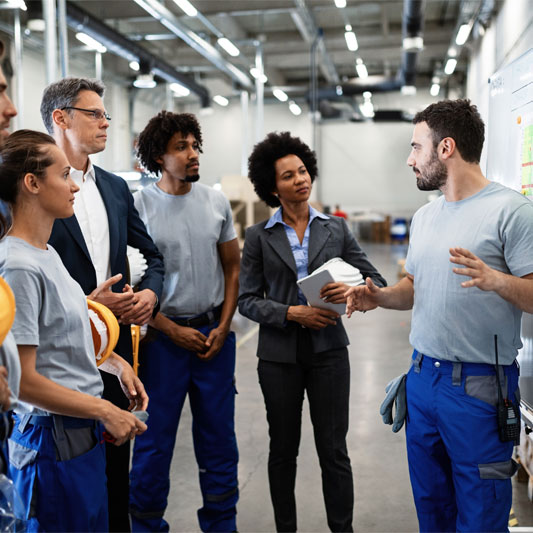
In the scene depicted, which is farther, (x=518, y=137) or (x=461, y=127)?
(x=518, y=137)

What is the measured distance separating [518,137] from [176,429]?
1867 millimetres

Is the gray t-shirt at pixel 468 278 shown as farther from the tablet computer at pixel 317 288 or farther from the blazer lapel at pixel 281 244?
the blazer lapel at pixel 281 244

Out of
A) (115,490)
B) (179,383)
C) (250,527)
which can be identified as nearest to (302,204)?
(179,383)

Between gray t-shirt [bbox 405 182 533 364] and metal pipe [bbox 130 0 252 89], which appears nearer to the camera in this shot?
gray t-shirt [bbox 405 182 533 364]

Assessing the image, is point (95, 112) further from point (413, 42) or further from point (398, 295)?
point (413, 42)

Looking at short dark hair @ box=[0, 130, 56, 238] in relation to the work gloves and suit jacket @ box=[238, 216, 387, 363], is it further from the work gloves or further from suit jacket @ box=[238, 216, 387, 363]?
the work gloves

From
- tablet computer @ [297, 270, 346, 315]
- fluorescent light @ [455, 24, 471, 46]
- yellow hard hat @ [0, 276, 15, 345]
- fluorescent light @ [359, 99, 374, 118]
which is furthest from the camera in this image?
fluorescent light @ [359, 99, 374, 118]

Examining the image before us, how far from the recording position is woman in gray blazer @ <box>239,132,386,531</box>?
233cm

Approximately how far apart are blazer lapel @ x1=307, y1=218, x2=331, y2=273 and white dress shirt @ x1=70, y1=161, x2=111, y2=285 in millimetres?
800

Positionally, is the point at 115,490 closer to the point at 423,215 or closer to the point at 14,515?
the point at 14,515

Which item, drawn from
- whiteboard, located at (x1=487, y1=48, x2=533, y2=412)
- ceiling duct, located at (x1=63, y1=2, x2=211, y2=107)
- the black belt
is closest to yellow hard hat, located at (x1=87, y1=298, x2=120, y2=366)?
the black belt

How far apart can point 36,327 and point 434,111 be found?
135cm

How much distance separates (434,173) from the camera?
1873 millimetres

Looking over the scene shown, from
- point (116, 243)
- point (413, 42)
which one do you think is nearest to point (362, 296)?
point (116, 243)
